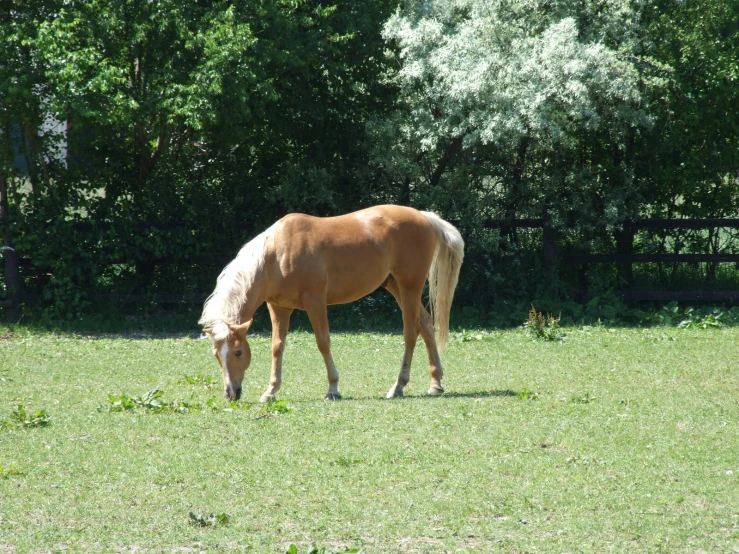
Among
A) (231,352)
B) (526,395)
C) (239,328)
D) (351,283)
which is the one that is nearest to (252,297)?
(239,328)

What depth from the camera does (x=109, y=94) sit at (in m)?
12.8

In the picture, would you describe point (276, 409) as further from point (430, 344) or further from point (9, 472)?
point (9, 472)

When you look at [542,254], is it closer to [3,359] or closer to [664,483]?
[3,359]

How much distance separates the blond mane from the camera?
783 cm

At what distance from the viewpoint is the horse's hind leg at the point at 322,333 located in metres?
8.37

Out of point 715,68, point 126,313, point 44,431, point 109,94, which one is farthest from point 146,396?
point 715,68

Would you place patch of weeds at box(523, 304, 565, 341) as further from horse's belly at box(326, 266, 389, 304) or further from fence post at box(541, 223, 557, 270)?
horse's belly at box(326, 266, 389, 304)

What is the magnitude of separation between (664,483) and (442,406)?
2591 mm

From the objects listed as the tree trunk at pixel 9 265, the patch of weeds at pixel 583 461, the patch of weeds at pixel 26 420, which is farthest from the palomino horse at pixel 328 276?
the tree trunk at pixel 9 265

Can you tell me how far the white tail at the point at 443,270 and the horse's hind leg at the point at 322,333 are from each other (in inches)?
49.3

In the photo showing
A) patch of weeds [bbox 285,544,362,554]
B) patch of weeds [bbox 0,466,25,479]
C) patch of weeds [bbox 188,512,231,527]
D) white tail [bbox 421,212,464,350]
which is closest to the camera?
patch of weeds [bbox 285,544,362,554]

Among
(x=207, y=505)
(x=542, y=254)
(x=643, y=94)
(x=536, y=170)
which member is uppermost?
(x=643, y=94)

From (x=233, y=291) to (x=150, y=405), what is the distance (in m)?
1.22

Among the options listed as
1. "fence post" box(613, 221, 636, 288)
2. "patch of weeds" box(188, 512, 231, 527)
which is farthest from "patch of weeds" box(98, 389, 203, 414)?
"fence post" box(613, 221, 636, 288)
